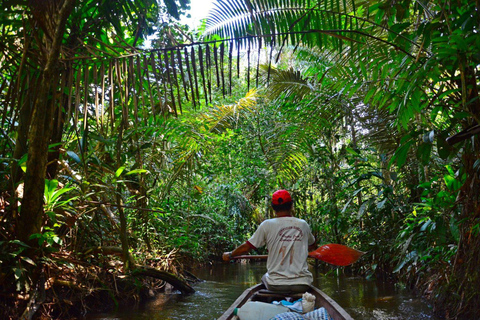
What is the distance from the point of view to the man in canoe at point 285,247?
3430 mm

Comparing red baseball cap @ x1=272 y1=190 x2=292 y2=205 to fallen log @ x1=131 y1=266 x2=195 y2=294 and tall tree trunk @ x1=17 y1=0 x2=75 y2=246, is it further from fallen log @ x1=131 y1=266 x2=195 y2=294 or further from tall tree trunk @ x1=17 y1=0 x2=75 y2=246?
fallen log @ x1=131 y1=266 x2=195 y2=294

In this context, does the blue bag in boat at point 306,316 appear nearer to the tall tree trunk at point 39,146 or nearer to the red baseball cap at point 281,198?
the red baseball cap at point 281,198

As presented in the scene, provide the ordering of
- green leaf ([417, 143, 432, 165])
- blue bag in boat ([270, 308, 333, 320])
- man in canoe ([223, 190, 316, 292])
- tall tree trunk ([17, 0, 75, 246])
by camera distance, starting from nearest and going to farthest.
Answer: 1. blue bag in boat ([270, 308, 333, 320])
2. tall tree trunk ([17, 0, 75, 246])
3. green leaf ([417, 143, 432, 165])
4. man in canoe ([223, 190, 316, 292])

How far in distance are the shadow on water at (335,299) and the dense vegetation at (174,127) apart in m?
0.27

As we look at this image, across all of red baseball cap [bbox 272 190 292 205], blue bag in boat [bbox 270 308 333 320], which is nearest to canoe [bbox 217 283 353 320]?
blue bag in boat [bbox 270 308 333 320]

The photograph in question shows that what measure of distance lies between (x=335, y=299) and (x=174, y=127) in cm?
340

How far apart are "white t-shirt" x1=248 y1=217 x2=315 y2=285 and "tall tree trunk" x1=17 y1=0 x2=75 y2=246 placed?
1.74 m

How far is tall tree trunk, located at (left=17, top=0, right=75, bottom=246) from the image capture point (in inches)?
112

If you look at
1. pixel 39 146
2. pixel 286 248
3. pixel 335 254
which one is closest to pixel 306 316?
pixel 286 248

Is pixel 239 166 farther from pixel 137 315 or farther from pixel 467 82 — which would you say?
pixel 467 82

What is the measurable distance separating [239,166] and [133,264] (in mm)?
6143

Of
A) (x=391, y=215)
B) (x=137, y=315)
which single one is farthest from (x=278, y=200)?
(x=391, y=215)

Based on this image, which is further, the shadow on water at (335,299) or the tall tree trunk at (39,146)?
the shadow on water at (335,299)

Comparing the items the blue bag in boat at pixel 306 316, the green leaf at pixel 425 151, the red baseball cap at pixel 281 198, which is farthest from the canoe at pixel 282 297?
the green leaf at pixel 425 151
